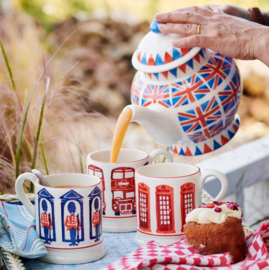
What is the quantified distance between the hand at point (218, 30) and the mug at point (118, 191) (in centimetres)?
27

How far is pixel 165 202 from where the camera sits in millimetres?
701

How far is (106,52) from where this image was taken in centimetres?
360

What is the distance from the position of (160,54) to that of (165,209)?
311 mm

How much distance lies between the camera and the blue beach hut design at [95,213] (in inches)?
26.3

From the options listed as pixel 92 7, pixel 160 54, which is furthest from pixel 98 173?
pixel 92 7

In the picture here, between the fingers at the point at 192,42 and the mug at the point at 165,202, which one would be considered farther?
the fingers at the point at 192,42

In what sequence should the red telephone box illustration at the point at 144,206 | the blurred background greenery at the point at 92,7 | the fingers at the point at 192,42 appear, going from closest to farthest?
the red telephone box illustration at the point at 144,206, the fingers at the point at 192,42, the blurred background greenery at the point at 92,7

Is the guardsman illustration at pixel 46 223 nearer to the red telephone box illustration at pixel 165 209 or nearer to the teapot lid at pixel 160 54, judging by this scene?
the red telephone box illustration at pixel 165 209

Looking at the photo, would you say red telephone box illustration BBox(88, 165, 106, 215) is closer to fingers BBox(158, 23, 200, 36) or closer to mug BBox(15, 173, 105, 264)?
mug BBox(15, 173, 105, 264)

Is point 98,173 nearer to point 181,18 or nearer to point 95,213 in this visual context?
point 95,213

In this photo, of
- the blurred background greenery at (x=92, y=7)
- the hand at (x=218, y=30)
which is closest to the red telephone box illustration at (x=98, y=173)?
the hand at (x=218, y=30)

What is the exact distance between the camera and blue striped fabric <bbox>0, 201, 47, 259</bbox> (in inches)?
25.8

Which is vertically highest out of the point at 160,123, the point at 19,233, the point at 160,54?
the point at 160,54

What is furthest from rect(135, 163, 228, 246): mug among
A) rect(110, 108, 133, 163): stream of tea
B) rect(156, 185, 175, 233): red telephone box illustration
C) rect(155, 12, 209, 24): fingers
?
rect(155, 12, 209, 24): fingers
